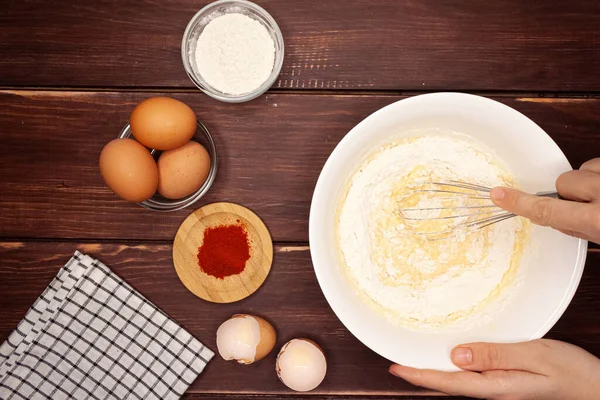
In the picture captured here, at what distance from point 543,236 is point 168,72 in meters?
0.80

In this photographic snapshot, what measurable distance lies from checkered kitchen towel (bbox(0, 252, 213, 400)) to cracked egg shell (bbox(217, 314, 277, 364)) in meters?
0.08

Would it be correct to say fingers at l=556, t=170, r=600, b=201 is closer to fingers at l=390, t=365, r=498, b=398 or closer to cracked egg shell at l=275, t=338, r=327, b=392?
fingers at l=390, t=365, r=498, b=398

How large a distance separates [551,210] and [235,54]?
0.65m

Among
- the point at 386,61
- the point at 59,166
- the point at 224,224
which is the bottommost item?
the point at 59,166

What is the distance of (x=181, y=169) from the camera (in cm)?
96

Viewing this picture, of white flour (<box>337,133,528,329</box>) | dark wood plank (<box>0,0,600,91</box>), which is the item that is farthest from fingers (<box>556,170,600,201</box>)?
dark wood plank (<box>0,0,600,91</box>)

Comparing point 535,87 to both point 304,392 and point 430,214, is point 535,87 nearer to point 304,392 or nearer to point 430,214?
point 430,214

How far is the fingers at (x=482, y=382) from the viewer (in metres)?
0.93

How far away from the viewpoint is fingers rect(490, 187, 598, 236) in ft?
2.59

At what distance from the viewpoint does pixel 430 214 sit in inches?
39.0

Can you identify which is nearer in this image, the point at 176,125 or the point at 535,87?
the point at 176,125

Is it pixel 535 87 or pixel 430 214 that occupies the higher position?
pixel 535 87

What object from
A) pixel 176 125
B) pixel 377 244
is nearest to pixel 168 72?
pixel 176 125

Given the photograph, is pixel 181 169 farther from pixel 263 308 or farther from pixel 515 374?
pixel 515 374
